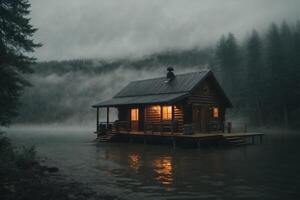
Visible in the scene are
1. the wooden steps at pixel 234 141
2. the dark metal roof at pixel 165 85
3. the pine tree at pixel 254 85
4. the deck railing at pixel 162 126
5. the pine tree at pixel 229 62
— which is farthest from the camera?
the pine tree at pixel 229 62

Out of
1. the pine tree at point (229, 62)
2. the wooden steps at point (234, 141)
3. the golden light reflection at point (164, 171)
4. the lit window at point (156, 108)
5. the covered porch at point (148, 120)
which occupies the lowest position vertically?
the golden light reflection at point (164, 171)

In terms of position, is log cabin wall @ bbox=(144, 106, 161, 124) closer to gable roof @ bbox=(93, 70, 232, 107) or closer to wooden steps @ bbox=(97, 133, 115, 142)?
gable roof @ bbox=(93, 70, 232, 107)

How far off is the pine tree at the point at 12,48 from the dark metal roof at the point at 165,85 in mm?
15278

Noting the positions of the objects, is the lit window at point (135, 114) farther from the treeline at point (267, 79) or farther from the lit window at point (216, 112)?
the treeline at point (267, 79)

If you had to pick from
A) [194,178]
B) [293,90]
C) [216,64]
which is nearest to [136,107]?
[194,178]

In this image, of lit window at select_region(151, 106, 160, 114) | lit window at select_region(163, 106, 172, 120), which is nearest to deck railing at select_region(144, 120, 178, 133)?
lit window at select_region(163, 106, 172, 120)

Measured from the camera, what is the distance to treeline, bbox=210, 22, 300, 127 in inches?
2330

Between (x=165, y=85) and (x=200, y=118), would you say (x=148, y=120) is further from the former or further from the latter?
(x=200, y=118)

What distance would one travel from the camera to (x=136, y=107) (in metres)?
34.0

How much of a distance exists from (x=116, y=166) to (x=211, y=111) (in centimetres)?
1764

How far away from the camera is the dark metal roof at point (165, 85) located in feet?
102

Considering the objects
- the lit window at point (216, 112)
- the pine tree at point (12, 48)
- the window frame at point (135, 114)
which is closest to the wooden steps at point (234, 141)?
the lit window at point (216, 112)

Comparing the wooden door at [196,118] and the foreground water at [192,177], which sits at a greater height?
the wooden door at [196,118]

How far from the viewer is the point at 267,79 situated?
63.1 m
